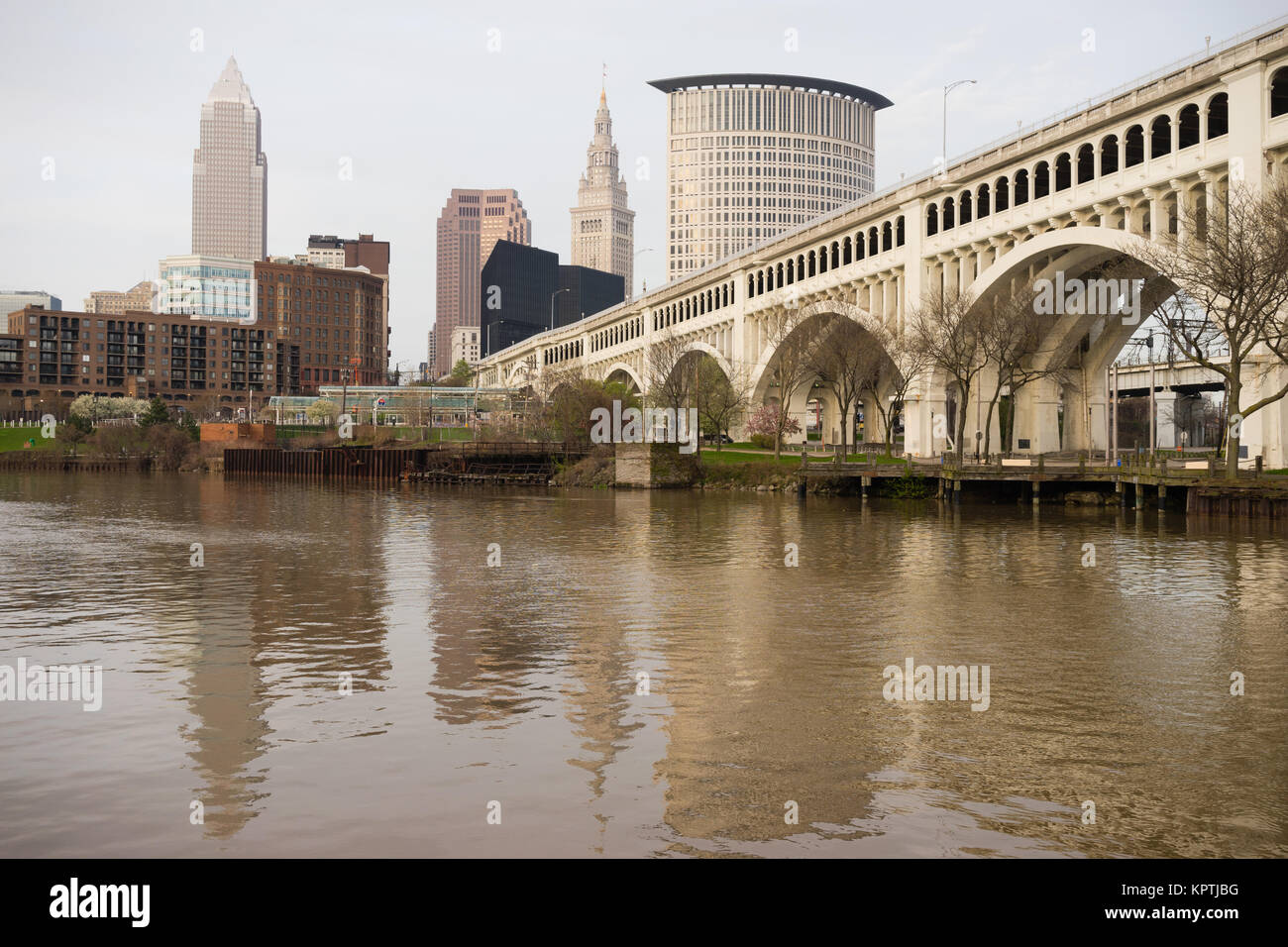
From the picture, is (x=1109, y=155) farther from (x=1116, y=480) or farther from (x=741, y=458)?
(x=741, y=458)

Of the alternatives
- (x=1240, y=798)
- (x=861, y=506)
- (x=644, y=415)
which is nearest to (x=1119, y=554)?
(x=1240, y=798)

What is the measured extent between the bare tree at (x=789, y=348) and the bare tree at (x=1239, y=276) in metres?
35.5

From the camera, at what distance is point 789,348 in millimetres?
89062

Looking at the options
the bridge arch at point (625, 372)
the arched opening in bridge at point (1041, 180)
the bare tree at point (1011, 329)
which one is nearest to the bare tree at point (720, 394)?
the bridge arch at point (625, 372)

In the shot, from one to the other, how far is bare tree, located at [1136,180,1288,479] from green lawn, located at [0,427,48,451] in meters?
141

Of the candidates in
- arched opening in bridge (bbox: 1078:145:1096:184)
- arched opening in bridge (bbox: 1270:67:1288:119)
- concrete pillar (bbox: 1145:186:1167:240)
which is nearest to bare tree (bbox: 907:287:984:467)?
arched opening in bridge (bbox: 1078:145:1096:184)

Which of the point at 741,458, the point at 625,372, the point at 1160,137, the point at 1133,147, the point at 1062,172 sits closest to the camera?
the point at 1160,137

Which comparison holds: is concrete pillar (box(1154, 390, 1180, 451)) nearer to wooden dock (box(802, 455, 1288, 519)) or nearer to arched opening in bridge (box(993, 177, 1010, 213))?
arched opening in bridge (box(993, 177, 1010, 213))

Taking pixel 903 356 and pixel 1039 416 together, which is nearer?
pixel 903 356

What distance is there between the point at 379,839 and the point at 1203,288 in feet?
153

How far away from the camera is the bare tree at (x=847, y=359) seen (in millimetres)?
76062

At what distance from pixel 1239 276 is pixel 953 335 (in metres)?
22.3

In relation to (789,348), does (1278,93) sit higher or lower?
higher

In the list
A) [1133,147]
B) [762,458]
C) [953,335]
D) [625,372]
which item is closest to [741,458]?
[762,458]
